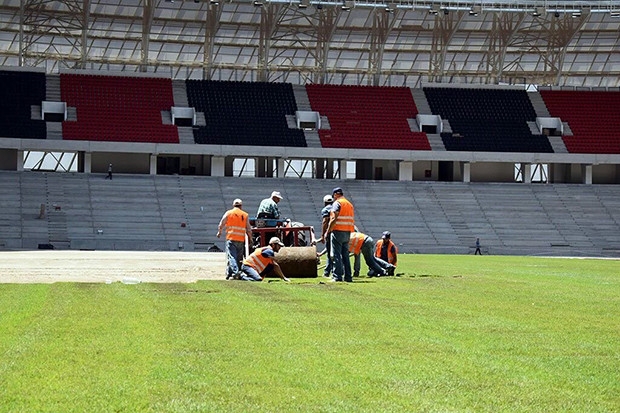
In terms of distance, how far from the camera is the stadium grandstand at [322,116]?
64.6 meters

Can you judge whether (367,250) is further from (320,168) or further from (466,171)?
(320,168)

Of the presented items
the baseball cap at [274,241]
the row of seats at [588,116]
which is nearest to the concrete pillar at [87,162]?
the row of seats at [588,116]

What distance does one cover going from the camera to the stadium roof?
7038 cm

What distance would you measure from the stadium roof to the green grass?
2117 inches

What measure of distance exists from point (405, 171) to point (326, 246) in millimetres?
47810

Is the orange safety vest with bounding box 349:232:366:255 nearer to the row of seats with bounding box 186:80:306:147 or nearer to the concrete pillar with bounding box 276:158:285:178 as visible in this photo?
the row of seats with bounding box 186:80:306:147

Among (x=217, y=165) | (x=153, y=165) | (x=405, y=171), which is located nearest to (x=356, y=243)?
(x=153, y=165)

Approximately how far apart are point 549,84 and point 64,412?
75.1m

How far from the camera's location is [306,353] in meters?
10.7

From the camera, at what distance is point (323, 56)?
7538cm

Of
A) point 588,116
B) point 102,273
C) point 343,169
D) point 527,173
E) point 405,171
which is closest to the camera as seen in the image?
point 102,273

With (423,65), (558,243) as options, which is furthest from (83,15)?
(558,243)

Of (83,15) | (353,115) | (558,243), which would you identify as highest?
(83,15)

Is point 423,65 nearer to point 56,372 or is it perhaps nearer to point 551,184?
point 551,184
